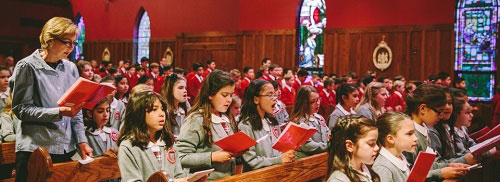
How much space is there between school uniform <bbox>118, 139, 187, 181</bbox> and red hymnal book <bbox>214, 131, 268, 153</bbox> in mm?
371

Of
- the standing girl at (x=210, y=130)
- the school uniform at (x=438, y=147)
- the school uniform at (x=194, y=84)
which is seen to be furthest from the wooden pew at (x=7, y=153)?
the school uniform at (x=194, y=84)

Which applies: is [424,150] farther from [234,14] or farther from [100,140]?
[234,14]

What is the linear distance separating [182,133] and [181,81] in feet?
5.54

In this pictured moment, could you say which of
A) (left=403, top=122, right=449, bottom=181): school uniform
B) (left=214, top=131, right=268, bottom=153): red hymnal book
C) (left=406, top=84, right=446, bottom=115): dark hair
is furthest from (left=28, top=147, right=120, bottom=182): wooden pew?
(left=406, top=84, right=446, bottom=115): dark hair

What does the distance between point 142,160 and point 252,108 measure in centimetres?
140

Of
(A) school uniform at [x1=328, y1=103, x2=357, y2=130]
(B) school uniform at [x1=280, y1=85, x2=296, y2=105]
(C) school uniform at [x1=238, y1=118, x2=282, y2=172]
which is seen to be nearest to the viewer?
(C) school uniform at [x1=238, y1=118, x2=282, y2=172]

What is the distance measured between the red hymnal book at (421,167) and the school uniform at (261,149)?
1030 millimetres

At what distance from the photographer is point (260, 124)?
4102mm

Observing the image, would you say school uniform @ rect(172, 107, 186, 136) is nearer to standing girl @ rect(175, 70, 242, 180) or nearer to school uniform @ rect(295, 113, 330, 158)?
school uniform @ rect(295, 113, 330, 158)

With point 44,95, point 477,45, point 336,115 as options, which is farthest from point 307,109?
point 477,45

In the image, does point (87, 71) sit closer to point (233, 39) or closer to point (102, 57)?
point (233, 39)

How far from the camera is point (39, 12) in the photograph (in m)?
21.9

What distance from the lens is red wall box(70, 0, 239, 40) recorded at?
1719 cm

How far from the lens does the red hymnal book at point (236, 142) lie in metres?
3.25
